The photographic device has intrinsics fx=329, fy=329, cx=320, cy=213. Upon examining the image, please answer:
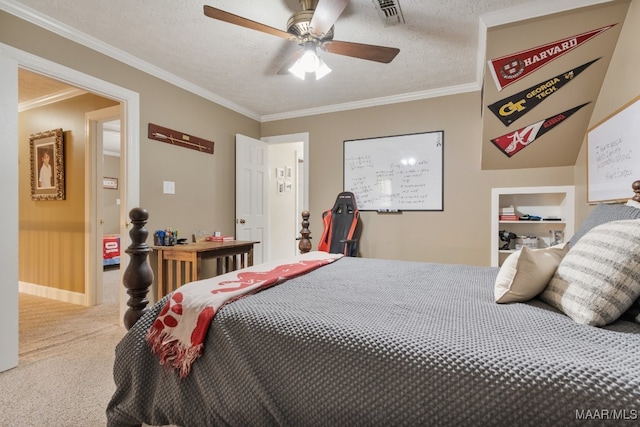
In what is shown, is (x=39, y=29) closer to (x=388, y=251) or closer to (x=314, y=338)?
(x=314, y=338)

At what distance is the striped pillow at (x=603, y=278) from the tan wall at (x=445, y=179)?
8.24 feet

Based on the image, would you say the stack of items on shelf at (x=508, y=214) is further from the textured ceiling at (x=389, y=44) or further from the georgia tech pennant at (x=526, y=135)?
the georgia tech pennant at (x=526, y=135)

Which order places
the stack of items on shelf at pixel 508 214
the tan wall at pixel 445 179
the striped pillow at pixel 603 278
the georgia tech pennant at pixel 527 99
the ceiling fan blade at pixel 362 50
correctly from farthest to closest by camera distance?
the tan wall at pixel 445 179 → the stack of items on shelf at pixel 508 214 → the georgia tech pennant at pixel 527 99 → the ceiling fan blade at pixel 362 50 → the striped pillow at pixel 603 278

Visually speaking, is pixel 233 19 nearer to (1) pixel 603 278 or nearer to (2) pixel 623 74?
(1) pixel 603 278

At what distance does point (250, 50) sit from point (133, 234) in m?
2.04

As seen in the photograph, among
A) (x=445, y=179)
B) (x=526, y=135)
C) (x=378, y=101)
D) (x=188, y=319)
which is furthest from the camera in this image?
(x=378, y=101)

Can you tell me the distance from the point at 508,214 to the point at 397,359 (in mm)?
3100

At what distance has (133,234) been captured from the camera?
4.63ft

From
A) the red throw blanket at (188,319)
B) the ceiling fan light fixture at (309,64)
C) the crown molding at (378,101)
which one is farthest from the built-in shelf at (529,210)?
the red throw blanket at (188,319)

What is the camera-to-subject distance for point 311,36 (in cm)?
214

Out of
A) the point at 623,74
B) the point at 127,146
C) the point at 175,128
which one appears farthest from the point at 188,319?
the point at 623,74

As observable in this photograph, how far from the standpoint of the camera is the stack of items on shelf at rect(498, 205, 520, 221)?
11.1ft

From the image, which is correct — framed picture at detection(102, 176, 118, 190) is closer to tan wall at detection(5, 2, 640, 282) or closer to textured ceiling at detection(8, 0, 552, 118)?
tan wall at detection(5, 2, 640, 282)

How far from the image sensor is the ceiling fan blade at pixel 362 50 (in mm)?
2105
